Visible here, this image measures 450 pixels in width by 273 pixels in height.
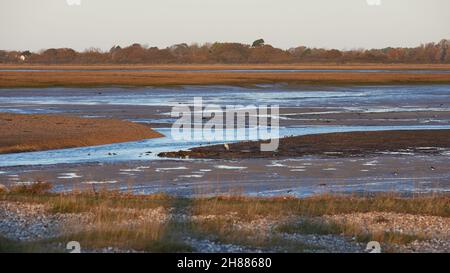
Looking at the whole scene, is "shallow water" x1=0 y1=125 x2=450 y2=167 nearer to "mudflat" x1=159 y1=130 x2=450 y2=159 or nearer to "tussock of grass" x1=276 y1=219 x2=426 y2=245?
"mudflat" x1=159 y1=130 x2=450 y2=159

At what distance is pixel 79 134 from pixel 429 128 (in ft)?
46.1

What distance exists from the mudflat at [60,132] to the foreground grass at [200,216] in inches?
399

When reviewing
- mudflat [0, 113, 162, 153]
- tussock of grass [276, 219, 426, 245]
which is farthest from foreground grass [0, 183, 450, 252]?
mudflat [0, 113, 162, 153]

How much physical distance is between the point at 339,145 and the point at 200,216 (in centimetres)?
1444

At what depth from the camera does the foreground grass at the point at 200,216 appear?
41.2 ft

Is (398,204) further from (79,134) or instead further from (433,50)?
(433,50)

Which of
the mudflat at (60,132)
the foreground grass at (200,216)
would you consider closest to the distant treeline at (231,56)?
the mudflat at (60,132)

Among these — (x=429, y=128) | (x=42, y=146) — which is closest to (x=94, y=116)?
(x=42, y=146)

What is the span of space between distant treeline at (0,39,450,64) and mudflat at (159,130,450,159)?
147304mm

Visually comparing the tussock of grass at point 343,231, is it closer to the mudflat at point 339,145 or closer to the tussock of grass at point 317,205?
the tussock of grass at point 317,205

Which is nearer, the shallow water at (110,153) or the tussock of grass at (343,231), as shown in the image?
the tussock of grass at (343,231)

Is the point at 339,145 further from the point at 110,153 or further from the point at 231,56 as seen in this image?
the point at 231,56

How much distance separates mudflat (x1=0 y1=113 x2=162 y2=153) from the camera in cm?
2852

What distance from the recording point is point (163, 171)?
2288 centimetres
